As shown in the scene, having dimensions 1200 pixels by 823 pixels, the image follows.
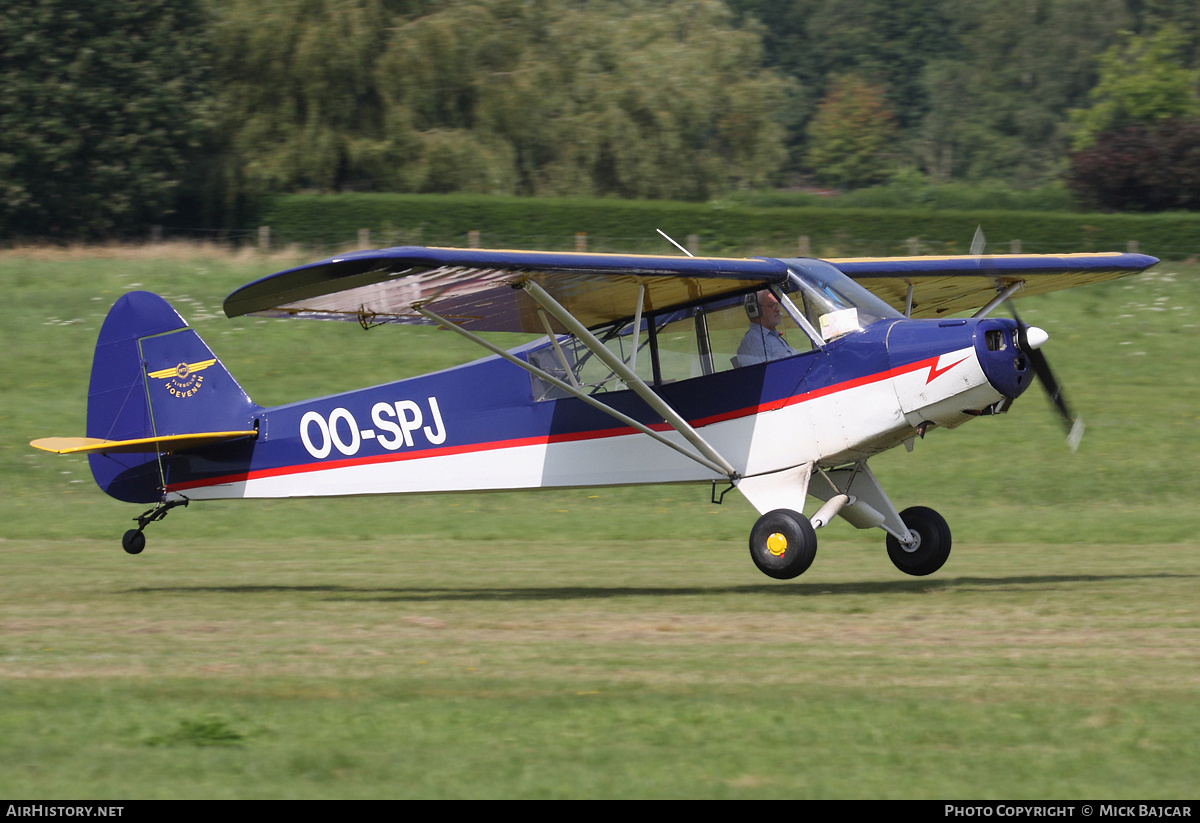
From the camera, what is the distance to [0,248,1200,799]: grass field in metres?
5.53

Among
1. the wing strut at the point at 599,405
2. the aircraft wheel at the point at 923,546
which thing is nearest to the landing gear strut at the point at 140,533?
the wing strut at the point at 599,405

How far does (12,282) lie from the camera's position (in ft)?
102

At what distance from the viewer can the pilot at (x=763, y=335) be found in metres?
11.3

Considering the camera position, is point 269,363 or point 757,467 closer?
point 757,467

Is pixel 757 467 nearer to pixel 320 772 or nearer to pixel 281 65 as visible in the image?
pixel 320 772

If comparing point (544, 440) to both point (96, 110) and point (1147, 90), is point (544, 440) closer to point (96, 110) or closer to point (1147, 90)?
point (96, 110)

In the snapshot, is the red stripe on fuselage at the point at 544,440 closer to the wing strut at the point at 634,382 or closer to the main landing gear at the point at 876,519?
the wing strut at the point at 634,382

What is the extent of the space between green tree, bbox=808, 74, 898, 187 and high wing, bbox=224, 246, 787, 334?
2776 inches

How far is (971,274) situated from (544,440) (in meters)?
4.38

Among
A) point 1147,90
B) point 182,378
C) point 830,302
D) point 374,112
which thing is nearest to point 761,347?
point 830,302

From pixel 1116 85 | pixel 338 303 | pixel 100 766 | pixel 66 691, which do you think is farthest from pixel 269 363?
pixel 1116 85

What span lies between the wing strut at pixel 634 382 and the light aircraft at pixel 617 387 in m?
0.02

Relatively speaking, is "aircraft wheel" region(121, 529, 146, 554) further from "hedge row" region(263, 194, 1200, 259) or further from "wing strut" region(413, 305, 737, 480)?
"hedge row" region(263, 194, 1200, 259)
